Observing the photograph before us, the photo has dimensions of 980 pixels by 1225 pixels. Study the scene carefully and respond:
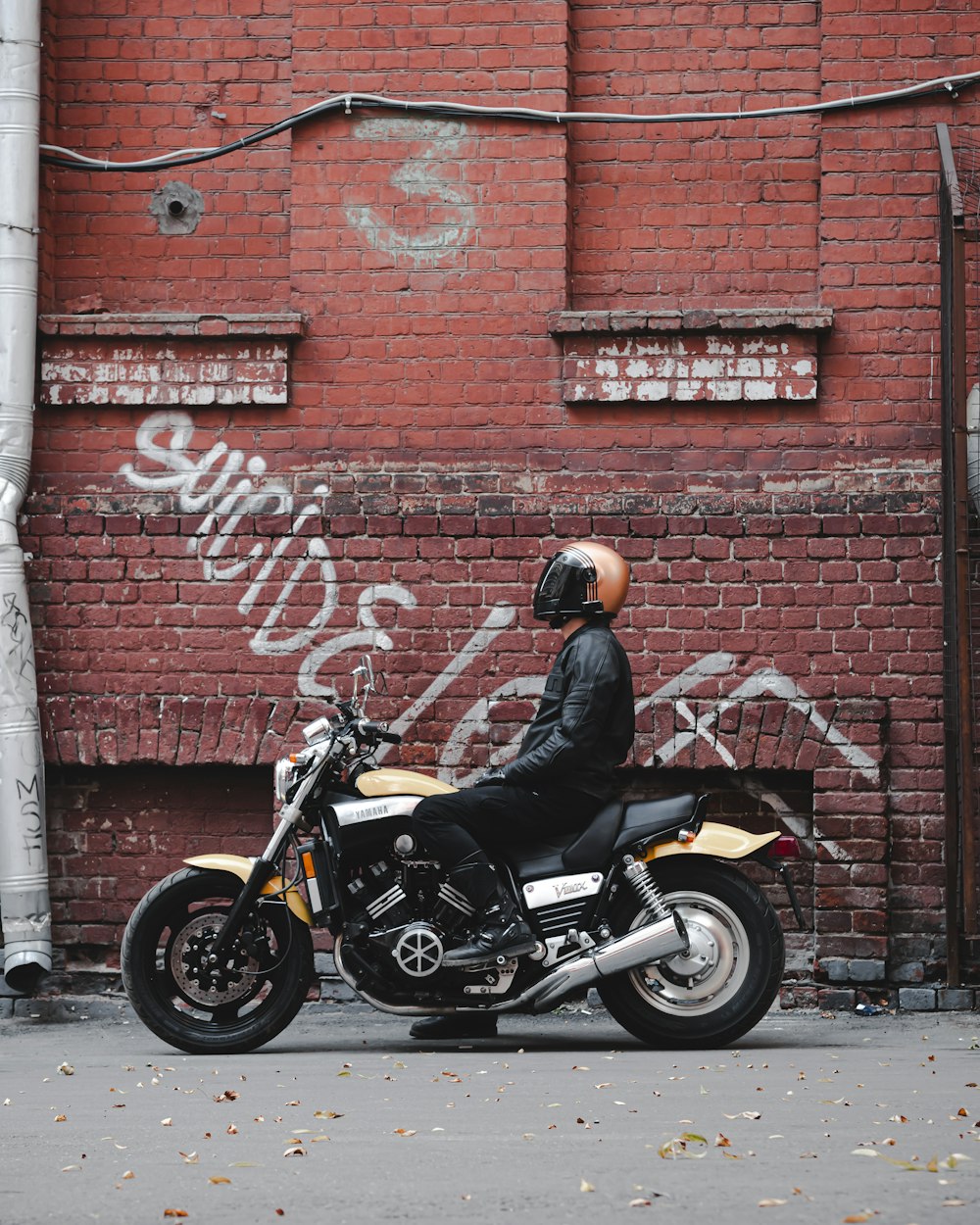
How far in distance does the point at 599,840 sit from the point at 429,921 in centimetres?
69

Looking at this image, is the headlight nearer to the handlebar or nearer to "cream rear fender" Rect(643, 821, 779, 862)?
the handlebar

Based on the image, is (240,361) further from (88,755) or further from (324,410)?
(88,755)

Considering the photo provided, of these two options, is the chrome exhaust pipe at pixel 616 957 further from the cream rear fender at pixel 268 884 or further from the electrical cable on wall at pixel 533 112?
the electrical cable on wall at pixel 533 112

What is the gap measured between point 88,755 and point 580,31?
3.95m

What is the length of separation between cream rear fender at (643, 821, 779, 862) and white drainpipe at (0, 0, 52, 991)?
2830 millimetres

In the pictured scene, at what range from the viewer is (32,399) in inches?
312

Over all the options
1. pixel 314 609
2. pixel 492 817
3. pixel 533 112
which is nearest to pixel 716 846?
pixel 492 817

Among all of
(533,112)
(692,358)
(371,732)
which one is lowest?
(371,732)

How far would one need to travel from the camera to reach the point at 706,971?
6.39m

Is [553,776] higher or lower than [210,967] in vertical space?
higher

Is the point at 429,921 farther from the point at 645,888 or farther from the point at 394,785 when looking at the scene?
the point at 645,888

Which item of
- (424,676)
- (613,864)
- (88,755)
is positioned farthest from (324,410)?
(613,864)

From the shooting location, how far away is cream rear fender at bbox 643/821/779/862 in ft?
20.9

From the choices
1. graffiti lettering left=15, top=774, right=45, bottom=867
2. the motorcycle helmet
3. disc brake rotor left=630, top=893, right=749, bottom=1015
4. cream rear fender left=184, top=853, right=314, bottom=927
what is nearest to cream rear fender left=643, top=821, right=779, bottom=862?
disc brake rotor left=630, top=893, right=749, bottom=1015
